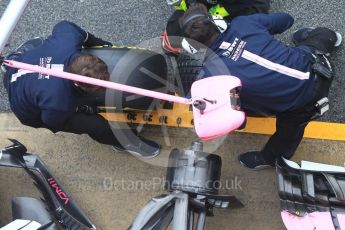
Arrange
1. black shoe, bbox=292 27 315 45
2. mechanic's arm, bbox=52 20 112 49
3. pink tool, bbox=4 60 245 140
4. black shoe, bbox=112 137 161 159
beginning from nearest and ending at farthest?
pink tool, bbox=4 60 245 140, mechanic's arm, bbox=52 20 112 49, black shoe, bbox=292 27 315 45, black shoe, bbox=112 137 161 159

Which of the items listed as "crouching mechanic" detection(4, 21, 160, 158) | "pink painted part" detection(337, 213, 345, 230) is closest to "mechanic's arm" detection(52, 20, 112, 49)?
"crouching mechanic" detection(4, 21, 160, 158)

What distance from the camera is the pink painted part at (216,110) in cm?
178

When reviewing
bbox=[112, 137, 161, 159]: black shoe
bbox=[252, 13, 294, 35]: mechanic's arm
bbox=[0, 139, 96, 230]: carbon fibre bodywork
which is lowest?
bbox=[0, 139, 96, 230]: carbon fibre bodywork

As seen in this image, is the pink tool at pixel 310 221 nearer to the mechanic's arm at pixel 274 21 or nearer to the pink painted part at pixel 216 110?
the pink painted part at pixel 216 110

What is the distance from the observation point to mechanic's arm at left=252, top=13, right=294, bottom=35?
90.7 inches

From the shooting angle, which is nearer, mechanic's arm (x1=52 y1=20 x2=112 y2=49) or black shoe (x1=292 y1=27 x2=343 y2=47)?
mechanic's arm (x1=52 y1=20 x2=112 y2=49)

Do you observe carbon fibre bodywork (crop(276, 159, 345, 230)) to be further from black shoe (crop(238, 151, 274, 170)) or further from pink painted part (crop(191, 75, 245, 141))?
pink painted part (crop(191, 75, 245, 141))

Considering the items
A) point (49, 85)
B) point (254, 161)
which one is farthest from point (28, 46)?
point (254, 161)

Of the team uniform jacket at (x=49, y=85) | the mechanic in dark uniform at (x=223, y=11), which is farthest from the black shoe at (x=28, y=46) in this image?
the mechanic in dark uniform at (x=223, y=11)

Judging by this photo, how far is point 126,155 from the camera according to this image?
9.83 ft

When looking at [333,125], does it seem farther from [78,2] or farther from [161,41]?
[78,2]

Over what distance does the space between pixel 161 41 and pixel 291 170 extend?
3.97ft

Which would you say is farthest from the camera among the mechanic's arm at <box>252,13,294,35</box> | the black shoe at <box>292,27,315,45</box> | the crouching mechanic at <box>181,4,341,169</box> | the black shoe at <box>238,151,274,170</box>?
the black shoe at <box>292,27,315,45</box>

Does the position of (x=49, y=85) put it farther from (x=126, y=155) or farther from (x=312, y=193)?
(x=312, y=193)
